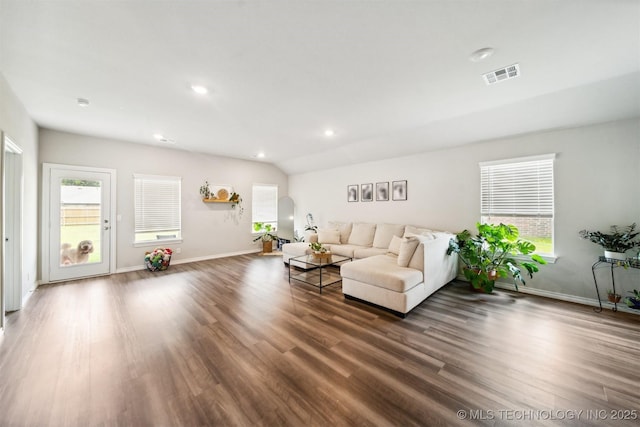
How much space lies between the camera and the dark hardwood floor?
1548mm

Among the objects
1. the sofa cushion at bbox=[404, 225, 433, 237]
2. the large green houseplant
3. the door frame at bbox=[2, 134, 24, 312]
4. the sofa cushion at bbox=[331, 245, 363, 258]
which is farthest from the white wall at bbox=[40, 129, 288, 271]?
the large green houseplant

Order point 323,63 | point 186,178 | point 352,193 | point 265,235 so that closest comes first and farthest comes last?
point 323,63, point 186,178, point 352,193, point 265,235

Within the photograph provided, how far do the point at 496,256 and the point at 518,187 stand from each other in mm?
1177

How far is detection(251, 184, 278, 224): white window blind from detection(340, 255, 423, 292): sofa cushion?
4.45m

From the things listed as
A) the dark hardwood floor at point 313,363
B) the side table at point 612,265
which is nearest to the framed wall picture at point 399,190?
the dark hardwood floor at point 313,363

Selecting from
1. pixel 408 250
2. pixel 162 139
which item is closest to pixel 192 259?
pixel 162 139

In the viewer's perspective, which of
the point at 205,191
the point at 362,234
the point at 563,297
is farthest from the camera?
the point at 205,191

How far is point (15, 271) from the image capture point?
3.13 meters

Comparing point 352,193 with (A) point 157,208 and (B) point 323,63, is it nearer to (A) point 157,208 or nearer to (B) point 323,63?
(B) point 323,63

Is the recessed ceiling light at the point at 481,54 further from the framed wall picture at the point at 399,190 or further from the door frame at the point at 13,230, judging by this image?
the door frame at the point at 13,230

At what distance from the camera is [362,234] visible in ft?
18.3

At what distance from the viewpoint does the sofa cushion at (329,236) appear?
5.73 meters

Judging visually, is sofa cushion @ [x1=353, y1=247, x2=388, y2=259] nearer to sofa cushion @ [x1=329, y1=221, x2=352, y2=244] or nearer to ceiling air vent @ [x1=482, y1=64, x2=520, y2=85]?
sofa cushion @ [x1=329, y1=221, x2=352, y2=244]

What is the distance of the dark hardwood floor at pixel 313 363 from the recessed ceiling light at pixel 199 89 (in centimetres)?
274
